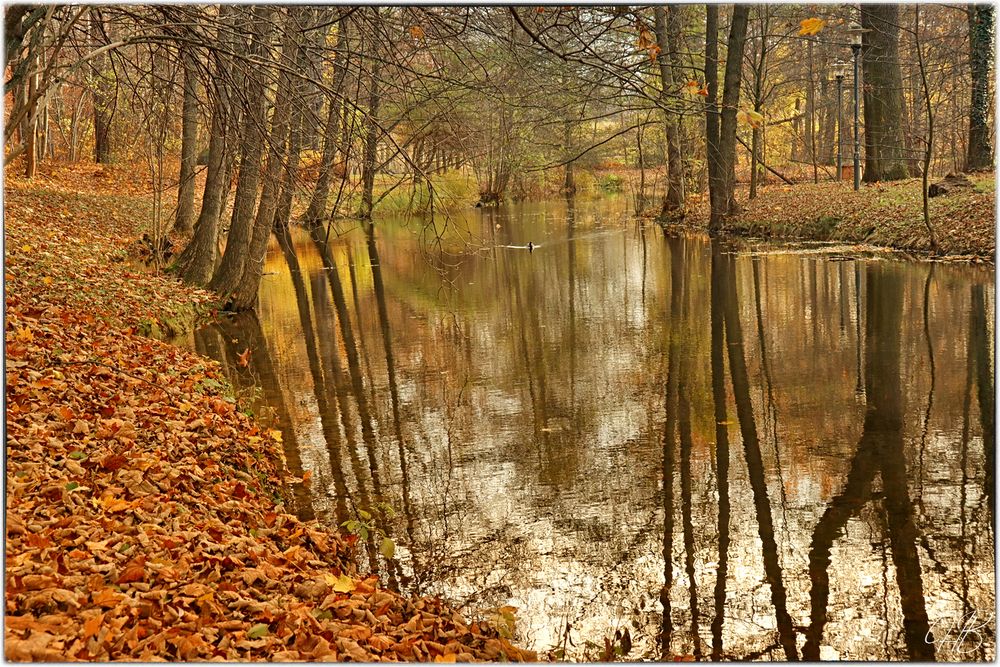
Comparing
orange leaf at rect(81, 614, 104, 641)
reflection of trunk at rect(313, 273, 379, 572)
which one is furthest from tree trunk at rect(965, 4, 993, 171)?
orange leaf at rect(81, 614, 104, 641)

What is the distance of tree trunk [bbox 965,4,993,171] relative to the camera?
1997 centimetres

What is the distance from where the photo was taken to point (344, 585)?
4.74 metres

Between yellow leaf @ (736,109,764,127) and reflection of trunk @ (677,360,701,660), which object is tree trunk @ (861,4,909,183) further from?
yellow leaf @ (736,109,764,127)

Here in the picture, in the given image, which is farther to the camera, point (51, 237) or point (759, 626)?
point (51, 237)

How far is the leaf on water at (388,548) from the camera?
223 inches

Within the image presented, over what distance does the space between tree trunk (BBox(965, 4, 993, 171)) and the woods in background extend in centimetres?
5

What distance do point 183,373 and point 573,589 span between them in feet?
17.6

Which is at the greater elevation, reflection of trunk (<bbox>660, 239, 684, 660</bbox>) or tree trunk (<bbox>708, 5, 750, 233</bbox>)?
tree trunk (<bbox>708, 5, 750, 233</bbox>)

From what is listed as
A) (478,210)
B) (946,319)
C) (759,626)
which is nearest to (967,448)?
(759,626)

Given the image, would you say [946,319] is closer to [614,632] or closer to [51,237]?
[614,632]

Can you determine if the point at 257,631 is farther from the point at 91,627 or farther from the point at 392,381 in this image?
the point at 392,381

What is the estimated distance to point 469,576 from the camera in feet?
17.5

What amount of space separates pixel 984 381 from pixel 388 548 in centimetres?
639

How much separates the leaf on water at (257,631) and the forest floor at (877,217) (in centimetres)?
1546
